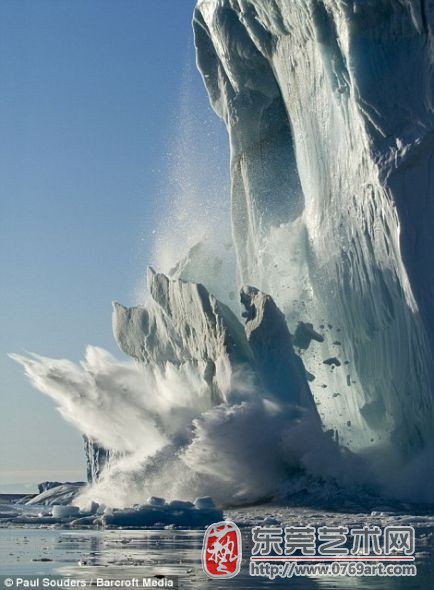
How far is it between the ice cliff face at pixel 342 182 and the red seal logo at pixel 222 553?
6.39m

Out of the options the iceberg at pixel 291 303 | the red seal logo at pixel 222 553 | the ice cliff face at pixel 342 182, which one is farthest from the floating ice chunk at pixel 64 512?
the red seal logo at pixel 222 553

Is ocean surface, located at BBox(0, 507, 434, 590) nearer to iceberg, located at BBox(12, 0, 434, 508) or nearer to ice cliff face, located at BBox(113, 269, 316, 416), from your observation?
iceberg, located at BBox(12, 0, 434, 508)

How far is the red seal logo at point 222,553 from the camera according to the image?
30.2ft

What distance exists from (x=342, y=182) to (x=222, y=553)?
32.1ft

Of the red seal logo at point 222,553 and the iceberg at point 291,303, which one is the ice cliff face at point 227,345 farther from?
the red seal logo at point 222,553

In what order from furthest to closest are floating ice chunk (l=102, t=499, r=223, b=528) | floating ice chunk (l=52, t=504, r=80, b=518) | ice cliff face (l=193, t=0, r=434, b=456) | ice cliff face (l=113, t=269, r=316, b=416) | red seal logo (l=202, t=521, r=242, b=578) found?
ice cliff face (l=113, t=269, r=316, b=416), floating ice chunk (l=52, t=504, r=80, b=518), ice cliff face (l=193, t=0, r=434, b=456), floating ice chunk (l=102, t=499, r=223, b=528), red seal logo (l=202, t=521, r=242, b=578)

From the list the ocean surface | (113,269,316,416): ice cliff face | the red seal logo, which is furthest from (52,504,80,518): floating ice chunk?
the red seal logo

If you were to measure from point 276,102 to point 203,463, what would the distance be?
8.33m

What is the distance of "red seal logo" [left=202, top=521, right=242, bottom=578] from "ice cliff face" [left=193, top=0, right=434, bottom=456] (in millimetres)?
6391

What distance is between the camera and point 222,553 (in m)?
10.0

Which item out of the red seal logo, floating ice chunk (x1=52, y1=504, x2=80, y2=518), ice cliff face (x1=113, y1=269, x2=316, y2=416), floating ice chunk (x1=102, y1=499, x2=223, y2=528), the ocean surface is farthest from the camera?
ice cliff face (x1=113, y1=269, x2=316, y2=416)

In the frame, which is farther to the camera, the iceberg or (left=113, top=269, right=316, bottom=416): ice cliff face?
(left=113, top=269, right=316, bottom=416): ice cliff face

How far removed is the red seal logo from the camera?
9.21 metres

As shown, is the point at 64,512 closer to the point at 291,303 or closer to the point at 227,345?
the point at 227,345
